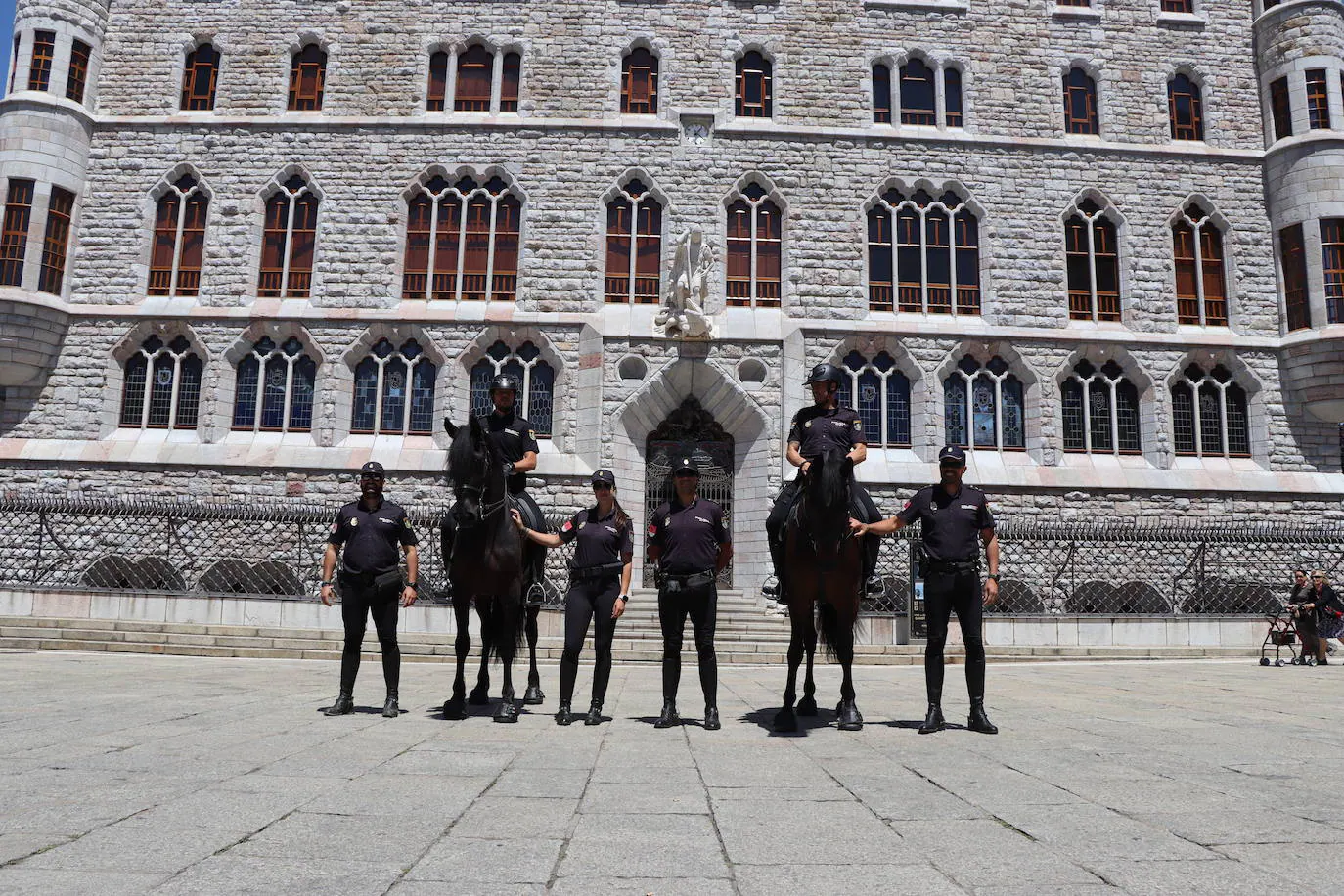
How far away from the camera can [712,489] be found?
20.6 metres

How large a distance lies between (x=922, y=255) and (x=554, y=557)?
1091 centimetres

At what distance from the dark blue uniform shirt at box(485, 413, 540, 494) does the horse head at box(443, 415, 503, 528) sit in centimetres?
48

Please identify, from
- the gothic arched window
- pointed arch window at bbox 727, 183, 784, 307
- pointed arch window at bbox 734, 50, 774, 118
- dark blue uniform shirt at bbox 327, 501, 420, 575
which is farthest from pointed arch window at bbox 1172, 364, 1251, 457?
the gothic arched window

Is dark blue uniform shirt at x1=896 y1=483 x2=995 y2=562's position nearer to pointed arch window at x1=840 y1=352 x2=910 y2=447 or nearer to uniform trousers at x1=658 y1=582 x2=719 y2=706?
uniform trousers at x1=658 y1=582 x2=719 y2=706

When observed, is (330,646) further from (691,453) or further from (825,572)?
(825,572)

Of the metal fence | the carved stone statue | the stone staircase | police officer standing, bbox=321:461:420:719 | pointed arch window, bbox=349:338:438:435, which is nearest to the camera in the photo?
police officer standing, bbox=321:461:420:719

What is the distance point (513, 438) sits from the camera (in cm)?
755

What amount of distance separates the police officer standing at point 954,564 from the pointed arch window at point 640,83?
1697 cm

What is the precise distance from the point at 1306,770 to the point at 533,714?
5.28 m

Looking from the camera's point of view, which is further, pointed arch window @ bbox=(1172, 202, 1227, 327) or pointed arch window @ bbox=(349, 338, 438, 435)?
pointed arch window @ bbox=(1172, 202, 1227, 327)

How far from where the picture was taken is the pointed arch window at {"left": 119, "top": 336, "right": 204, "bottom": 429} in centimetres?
2048

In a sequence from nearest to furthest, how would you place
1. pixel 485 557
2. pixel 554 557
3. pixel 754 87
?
pixel 485 557 → pixel 554 557 → pixel 754 87

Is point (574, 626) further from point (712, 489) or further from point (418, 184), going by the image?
point (418, 184)

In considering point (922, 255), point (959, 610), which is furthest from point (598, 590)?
point (922, 255)
